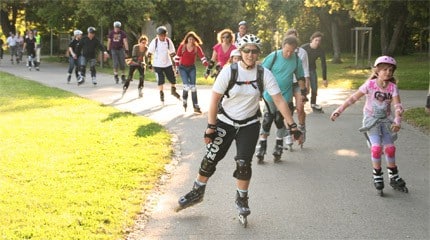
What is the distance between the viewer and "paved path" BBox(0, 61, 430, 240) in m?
5.21

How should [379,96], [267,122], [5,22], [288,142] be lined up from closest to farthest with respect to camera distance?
1. [379,96]
2. [267,122]
3. [288,142]
4. [5,22]

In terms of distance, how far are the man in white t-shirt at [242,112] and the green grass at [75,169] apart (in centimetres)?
104

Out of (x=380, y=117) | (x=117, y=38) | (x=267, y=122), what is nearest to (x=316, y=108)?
(x=267, y=122)

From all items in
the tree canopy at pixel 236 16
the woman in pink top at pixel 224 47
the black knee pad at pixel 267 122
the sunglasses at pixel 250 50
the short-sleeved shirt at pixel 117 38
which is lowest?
the black knee pad at pixel 267 122

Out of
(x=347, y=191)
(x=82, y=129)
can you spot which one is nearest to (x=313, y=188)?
(x=347, y=191)

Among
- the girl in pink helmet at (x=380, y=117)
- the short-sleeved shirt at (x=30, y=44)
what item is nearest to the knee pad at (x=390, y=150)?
the girl in pink helmet at (x=380, y=117)

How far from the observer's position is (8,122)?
424 inches

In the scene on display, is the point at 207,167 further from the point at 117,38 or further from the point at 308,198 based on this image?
the point at 117,38

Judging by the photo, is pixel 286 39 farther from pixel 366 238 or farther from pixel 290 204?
pixel 366 238

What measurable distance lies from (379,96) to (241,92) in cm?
191

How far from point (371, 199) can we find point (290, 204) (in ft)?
2.99

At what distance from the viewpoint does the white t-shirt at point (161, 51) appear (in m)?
13.3

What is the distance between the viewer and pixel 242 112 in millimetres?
5531

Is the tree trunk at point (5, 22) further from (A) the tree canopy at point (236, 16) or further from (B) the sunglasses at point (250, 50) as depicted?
(B) the sunglasses at point (250, 50)
